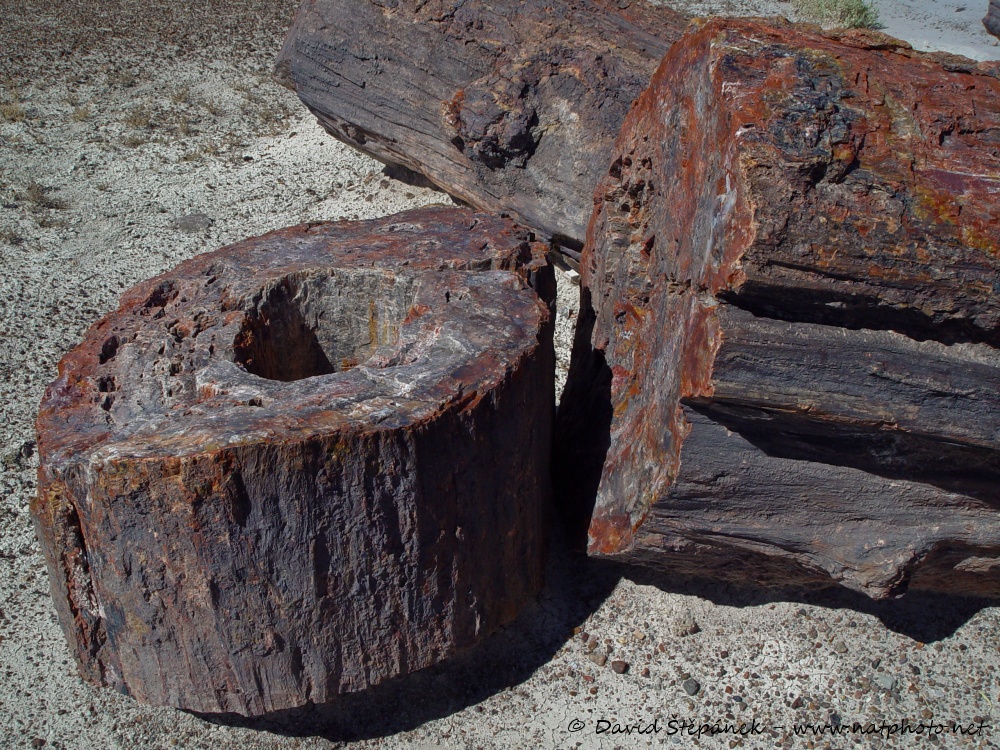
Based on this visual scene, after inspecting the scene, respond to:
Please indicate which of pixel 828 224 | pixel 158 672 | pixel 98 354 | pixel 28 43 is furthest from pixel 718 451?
pixel 28 43

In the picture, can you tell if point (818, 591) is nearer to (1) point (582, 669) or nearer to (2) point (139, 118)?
(1) point (582, 669)

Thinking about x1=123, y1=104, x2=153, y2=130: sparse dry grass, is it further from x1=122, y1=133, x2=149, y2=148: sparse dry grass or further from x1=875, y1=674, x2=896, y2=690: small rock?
x1=875, y1=674, x2=896, y2=690: small rock

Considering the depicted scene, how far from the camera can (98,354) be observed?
2426 mm

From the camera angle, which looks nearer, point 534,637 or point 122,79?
point 534,637

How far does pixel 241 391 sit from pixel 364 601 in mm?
566

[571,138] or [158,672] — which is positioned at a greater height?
[571,138]

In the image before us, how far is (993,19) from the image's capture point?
7371 millimetres

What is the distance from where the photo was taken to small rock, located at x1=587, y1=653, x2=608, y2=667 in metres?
2.66

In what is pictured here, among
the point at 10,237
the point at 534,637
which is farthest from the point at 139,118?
the point at 534,637

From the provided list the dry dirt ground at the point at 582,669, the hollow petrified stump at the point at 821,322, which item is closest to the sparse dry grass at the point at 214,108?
the dry dirt ground at the point at 582,669

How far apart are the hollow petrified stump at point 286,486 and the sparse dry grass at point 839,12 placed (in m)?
5.92

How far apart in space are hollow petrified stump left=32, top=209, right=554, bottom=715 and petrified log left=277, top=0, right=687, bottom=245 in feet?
4.37

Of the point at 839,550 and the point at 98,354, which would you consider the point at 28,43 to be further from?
the point at 839,550

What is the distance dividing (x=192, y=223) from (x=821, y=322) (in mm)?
3674
